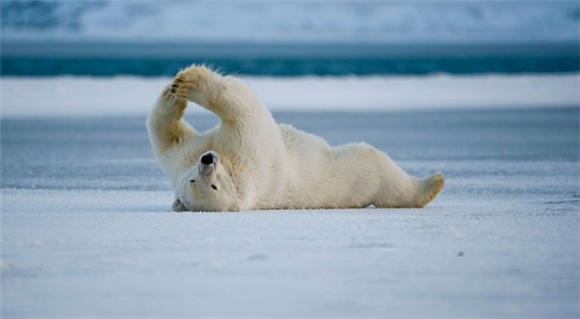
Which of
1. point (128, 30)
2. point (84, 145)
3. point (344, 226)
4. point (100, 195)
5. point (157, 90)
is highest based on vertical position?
point (344, 226)

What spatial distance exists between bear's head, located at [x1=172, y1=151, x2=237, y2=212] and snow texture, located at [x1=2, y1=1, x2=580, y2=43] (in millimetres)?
117290

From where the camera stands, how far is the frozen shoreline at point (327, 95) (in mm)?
16641

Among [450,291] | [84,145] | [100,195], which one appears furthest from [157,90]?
[450,291]

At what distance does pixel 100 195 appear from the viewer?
717 centimetres

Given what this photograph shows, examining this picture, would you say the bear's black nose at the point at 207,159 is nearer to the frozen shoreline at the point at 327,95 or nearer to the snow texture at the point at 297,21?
the frozen shoreline at the point at 327,95

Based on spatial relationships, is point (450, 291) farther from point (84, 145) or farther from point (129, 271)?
point (84, 145)

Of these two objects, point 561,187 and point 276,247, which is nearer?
point 276,247

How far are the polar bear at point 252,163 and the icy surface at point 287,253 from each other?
0.43 feet

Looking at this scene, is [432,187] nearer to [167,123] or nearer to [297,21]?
[167,123]

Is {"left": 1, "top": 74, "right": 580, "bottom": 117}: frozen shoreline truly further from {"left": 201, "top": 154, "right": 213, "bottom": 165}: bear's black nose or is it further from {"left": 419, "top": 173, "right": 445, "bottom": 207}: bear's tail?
{"left": 201, "top": 154, "right": 213, "bottom": 165}: bear's black nose

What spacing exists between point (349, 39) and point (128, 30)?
2639 cm

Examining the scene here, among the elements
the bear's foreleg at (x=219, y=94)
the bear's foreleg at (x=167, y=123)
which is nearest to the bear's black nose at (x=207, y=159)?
the bear's foreleg at (x=219, y=94)

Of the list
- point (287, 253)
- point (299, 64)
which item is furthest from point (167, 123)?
point (299, 64)

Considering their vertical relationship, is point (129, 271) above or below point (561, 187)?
above
